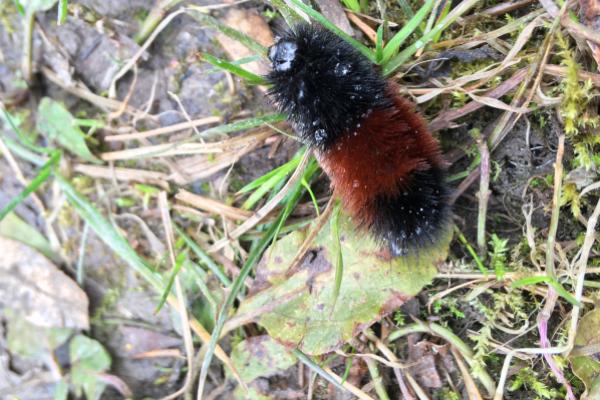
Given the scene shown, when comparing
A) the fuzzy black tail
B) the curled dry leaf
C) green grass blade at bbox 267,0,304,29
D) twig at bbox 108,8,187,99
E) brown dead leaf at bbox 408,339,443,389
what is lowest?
brown dead leaf at bbox 408,339,443,389

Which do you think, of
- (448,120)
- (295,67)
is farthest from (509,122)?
(295,67)

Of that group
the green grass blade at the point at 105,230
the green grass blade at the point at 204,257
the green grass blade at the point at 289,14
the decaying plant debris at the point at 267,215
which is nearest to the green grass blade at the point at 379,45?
the decaying plant debris at the point at 267,215

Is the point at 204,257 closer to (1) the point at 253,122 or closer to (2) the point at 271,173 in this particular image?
(2) the point at 271,173

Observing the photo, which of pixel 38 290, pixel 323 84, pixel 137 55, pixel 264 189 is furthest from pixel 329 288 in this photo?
pixel 38 290

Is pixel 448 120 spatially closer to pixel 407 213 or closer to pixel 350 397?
pixel 407 213

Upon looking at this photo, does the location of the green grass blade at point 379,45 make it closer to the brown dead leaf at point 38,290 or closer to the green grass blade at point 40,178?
the green grass blade at point 40,178

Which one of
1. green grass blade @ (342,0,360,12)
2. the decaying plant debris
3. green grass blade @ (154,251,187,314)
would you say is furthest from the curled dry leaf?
green grass blade @ (342,0,360,12)

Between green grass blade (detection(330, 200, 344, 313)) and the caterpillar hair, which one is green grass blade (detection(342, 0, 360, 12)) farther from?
green grass blade (detection(330, 200, 344, 313))
